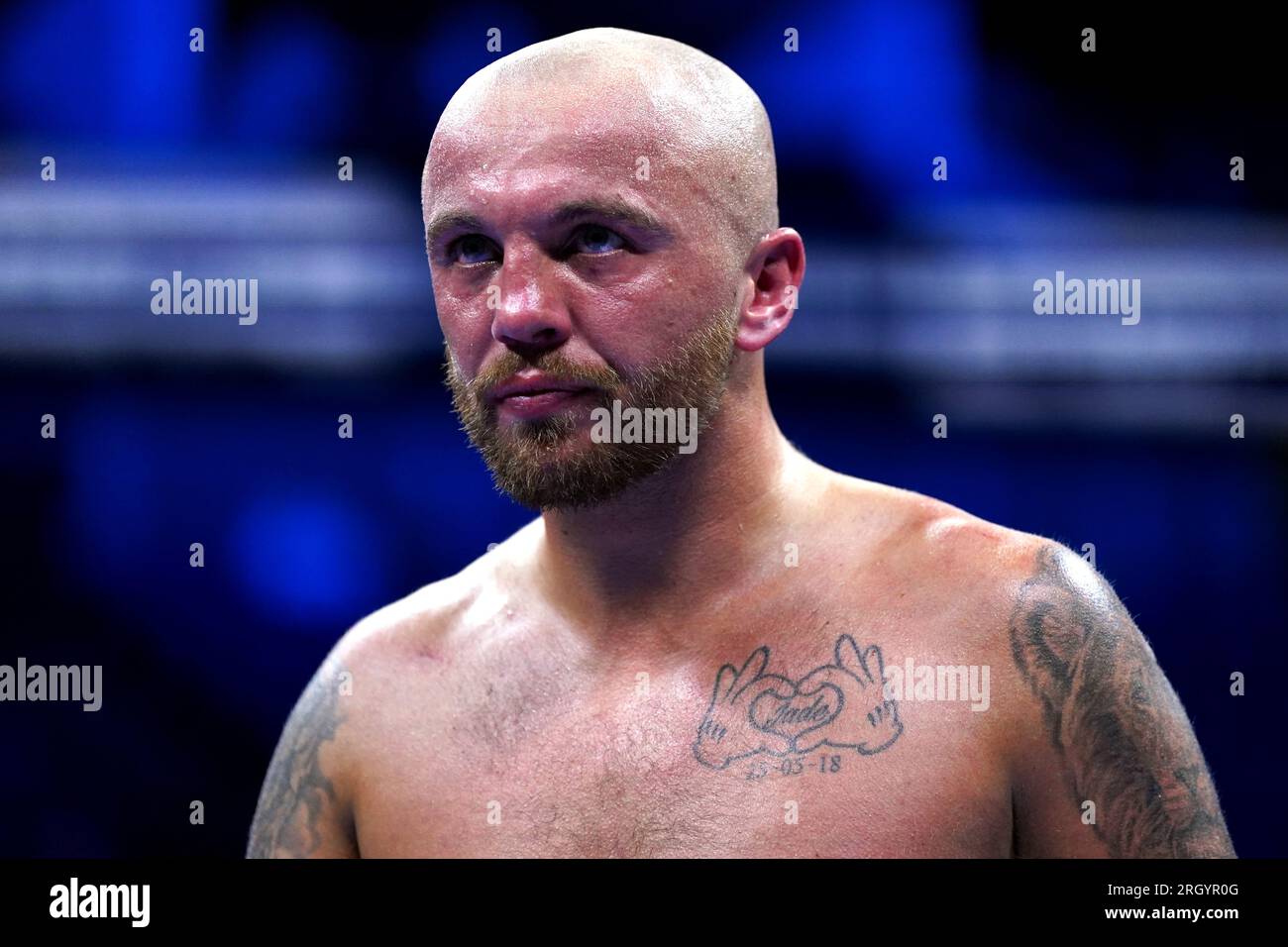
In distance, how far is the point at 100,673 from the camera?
405cm

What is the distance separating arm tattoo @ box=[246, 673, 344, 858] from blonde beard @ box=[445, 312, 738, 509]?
27.4 inches

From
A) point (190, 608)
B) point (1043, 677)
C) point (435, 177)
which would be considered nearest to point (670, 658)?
point (1043, 677)

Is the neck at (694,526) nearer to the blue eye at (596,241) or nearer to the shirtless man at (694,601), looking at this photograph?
the shirtless man at (694,601)

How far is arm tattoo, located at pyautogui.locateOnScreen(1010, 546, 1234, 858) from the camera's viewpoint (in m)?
2.35

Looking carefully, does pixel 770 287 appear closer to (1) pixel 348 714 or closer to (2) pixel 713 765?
(2) pixel 713 765

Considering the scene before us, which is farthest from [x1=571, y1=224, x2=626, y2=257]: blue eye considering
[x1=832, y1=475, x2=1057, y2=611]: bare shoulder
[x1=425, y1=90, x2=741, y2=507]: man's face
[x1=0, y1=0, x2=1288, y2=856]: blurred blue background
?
[x1=0, y1=0, x2=1288, y2=856]: blurred blue background

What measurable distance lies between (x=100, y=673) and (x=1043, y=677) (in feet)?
9.06

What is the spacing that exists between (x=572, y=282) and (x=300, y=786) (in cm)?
115

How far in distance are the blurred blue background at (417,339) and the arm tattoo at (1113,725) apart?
4.39ft

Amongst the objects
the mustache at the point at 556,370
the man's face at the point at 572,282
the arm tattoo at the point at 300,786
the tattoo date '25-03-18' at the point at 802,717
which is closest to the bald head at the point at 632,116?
the man's face at the point at 572,282

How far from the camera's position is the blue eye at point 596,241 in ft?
7.98

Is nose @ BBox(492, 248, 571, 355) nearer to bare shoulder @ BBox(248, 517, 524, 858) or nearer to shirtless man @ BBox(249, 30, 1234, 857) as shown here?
shirtless man @ BBox(249, 30, 1234, 857)

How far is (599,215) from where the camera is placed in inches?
94.5

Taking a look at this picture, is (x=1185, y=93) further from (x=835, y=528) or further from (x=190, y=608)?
(x=190, y=608)
